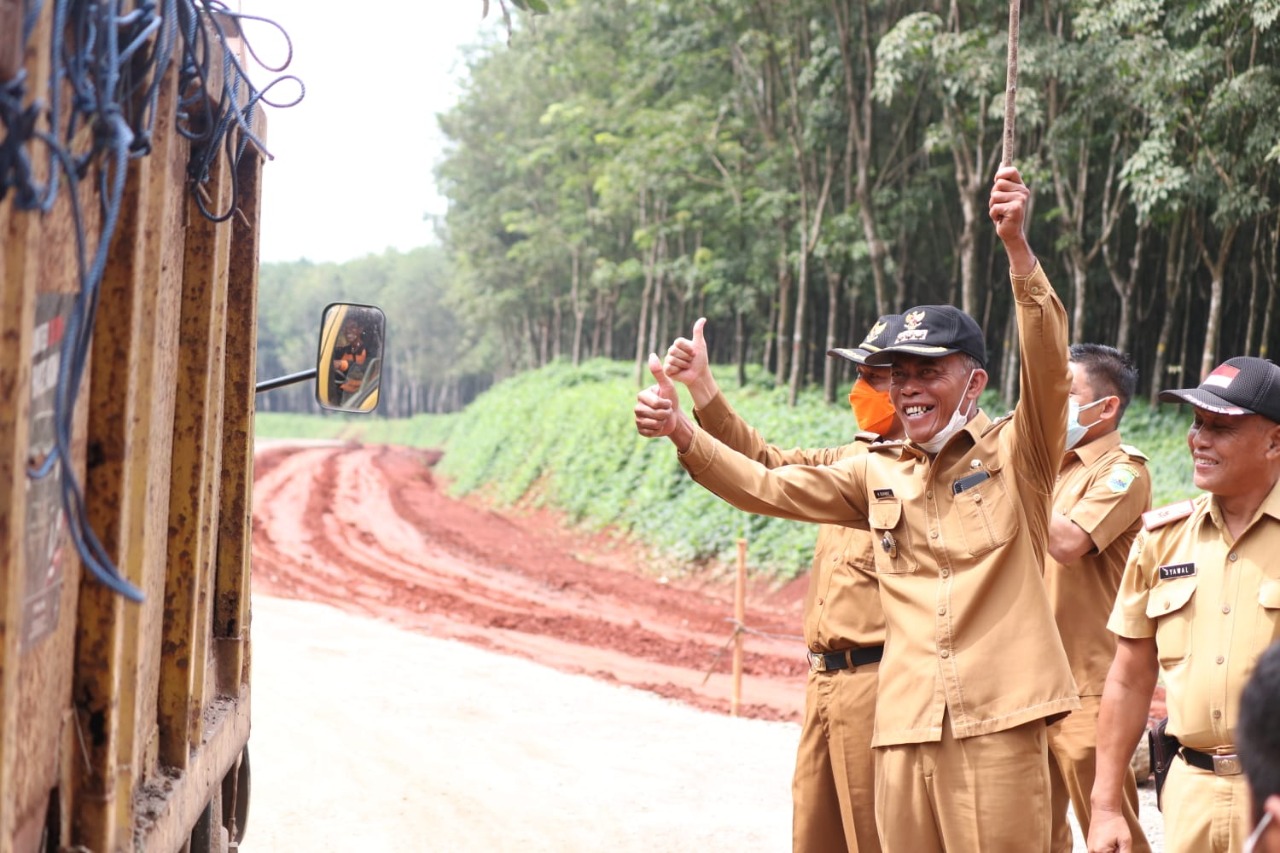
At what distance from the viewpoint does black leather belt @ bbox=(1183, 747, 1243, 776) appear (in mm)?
3132

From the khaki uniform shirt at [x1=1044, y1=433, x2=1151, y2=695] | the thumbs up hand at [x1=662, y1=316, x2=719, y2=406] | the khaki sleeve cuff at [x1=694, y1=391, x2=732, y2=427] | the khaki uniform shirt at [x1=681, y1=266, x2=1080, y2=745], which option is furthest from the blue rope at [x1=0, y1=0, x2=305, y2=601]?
the khaki uniform shirt at [x1=1044, y1=433, x2=1151, y2=695]

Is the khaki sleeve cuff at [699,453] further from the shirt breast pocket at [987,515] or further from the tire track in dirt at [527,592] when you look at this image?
the tire track in dirt at [527,592]

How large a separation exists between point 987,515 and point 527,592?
13.0m

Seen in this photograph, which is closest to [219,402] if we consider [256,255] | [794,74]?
[256,255]

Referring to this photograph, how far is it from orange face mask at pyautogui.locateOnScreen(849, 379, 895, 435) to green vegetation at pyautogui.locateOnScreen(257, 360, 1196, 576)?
10662 millimetres

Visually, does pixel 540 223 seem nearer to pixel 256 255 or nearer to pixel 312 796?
pixel 312 796

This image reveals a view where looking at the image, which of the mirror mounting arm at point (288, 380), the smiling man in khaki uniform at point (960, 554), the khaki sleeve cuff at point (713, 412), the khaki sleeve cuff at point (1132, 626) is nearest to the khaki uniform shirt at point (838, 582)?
the khaki sleeve cuff at point (713, 412)

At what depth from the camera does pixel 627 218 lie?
3170 cm

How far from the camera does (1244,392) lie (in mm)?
3295

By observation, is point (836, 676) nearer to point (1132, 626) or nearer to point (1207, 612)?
point (1132, 626)

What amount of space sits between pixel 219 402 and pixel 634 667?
8.97 metres

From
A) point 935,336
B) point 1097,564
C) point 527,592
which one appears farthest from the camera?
point 527,592

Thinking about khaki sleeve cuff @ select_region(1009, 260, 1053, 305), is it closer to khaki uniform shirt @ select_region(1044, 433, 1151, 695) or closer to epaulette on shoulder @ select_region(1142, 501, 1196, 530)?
epaulette on shoulder @ select_region(1142, 501, 1196, 530)

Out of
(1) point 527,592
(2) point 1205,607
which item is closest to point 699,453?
(2) point 1205,607
